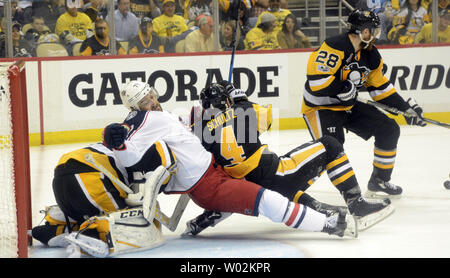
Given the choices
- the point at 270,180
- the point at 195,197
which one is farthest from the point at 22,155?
the point at 270,180

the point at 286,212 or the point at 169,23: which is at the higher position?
the point at 169,23

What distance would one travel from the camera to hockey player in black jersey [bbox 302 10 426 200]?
4.50m

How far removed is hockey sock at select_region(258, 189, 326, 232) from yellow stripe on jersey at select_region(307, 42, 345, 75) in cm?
122

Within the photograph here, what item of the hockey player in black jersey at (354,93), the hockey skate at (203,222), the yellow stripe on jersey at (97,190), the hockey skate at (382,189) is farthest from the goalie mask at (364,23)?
the yellow stripe on jersey at (97,190)

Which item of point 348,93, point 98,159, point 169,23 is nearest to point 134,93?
point 98,159

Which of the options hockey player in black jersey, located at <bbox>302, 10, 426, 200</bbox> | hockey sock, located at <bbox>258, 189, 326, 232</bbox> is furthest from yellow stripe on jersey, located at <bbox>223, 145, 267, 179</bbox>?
hockey player in black jersey, located at <bbox>302, 10, 426, 200</bbox>

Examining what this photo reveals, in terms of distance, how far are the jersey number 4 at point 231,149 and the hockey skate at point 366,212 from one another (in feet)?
2.13

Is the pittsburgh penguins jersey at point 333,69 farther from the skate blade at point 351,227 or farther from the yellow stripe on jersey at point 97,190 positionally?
the yellow stripe on jersey at point 97,190

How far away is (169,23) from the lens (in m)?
7.55

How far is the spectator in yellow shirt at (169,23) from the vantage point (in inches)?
296

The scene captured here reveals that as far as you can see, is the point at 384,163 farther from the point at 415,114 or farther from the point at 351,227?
the point at 351,227

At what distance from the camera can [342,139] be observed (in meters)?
4.64

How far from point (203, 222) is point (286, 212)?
1.76ft
